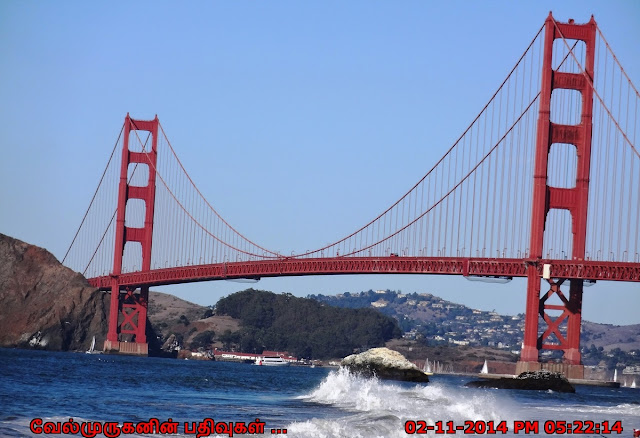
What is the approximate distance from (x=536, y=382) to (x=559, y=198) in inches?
357

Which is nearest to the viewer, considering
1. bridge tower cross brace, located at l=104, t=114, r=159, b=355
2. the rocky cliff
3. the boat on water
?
bridge tower cross brace, located at l=104, t=114, r=159, b=355

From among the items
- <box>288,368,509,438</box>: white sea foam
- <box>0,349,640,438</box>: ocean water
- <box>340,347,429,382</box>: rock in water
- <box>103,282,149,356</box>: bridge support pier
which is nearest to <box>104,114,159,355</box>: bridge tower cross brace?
<box>103,282,149,356</box>: bridge support pier

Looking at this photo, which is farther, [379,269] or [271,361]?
[271,361]

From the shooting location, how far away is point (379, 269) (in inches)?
2483

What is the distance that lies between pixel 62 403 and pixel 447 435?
408 inches

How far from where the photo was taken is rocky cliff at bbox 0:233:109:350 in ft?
299

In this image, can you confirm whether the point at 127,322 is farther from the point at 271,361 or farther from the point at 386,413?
the point at 386,413

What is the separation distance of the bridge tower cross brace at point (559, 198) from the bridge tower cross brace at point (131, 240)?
3173cm

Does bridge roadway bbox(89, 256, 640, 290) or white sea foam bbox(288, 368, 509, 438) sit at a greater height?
bridge roadway bbox(89, 256, 640, 290)

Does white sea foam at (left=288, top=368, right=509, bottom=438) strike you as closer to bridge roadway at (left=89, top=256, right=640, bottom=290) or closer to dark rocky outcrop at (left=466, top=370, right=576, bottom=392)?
dark rocky outcrop at (left=466, top=370, right=576, bottom=392)

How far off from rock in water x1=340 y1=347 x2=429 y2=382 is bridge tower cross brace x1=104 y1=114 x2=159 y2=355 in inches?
932

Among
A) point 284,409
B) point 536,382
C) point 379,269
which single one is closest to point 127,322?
point 379,269

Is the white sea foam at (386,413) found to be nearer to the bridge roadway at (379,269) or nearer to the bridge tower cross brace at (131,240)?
the bridge roadway at (379,269)

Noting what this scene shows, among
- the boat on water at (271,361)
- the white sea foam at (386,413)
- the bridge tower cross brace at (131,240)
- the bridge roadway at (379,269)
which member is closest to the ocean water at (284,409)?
the white sea foam at (386,413)
